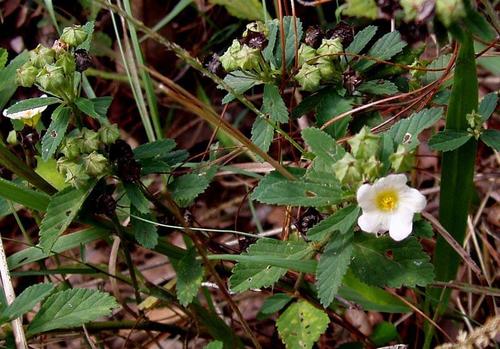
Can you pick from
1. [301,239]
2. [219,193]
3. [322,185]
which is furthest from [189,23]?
[322,185]

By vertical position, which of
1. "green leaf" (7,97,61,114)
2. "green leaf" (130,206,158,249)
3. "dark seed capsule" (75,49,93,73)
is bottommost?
"green leaf" (130,206,158,249)

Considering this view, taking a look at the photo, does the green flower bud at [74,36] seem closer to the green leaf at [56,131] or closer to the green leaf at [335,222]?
the green leaf at [56,131]

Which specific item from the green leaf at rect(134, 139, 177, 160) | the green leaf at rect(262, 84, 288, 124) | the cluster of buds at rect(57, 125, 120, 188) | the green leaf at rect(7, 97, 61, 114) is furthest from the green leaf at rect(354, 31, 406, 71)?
the green leaf at rect(7, 97, 61, 114)

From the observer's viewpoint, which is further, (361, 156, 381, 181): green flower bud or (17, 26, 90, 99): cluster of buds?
(17, 26, 90, 99): cluster of buds

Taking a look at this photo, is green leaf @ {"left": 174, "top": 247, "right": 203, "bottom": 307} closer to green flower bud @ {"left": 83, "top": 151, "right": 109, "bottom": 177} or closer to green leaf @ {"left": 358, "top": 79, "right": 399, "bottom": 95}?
green flower bud @ {"left": 83, "top": 151, "right": 109, "bottom": 177}

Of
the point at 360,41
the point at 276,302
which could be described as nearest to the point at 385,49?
the point at 360,41

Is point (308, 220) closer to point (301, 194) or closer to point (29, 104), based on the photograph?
point (301, 194)

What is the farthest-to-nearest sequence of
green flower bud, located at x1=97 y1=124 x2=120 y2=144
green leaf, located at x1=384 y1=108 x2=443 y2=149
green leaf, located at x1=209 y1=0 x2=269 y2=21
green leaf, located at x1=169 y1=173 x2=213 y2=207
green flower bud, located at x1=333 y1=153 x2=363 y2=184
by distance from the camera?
green leaf, located at x1=209 y1=0 x2=269 y2=21, green leaf, located at x1=169 y1=173 x2=213 y2=207, green flower bud, located at x1=97 y1=124 x2=120 y2=144, green leaf, located at x1=384 y1=108 x2=443 y2=149, green flower bud, located at x1=333 y1=153 x2=363 y2=184
